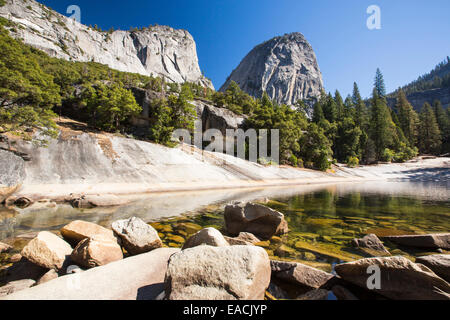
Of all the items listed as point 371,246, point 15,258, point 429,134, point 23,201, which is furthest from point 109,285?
point 429,134

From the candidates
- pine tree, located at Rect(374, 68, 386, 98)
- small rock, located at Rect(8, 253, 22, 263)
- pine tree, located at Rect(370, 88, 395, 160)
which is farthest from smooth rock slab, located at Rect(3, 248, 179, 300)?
pine tree, located at Rect(374, 68, 386, 98)

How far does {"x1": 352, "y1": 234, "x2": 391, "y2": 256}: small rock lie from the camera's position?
5.88 metres

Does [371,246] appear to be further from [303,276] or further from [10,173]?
[10,173]

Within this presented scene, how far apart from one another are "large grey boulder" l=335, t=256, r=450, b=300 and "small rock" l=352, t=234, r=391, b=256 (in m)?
2.81

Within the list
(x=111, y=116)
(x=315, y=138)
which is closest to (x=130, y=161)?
(x=111, y=116)

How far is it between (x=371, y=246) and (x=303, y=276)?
12.2ft

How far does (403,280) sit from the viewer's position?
10.8ft

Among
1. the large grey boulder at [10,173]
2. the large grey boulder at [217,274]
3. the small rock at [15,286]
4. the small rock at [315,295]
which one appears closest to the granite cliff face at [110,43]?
the large grey boulder at [10,173]

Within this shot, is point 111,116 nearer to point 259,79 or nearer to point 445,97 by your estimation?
point 259,79

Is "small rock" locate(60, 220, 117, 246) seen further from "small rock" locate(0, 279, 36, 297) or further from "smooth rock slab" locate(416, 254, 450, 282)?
"smooth rock slab" locate(416, 254, 450, 282)

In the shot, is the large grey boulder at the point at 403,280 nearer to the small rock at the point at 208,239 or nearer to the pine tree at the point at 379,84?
the small rock at the point at 208,239

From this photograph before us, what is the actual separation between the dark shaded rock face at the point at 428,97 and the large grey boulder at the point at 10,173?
194m

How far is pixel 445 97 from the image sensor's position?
142 m
